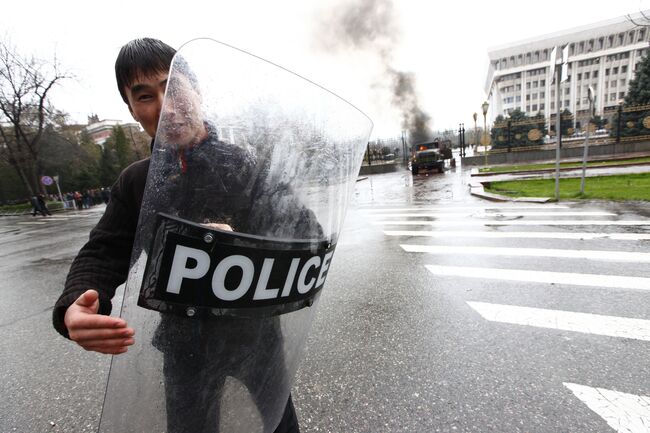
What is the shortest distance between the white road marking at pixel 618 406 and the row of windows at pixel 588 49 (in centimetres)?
9225

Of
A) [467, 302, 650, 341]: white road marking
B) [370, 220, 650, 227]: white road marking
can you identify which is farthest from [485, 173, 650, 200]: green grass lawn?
[467, 302, 650, 341]: white road marking

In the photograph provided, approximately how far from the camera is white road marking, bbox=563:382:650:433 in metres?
1.70

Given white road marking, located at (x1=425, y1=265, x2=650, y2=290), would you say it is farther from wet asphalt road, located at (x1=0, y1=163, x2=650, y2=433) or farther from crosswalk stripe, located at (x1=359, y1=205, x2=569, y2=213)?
crosswalk stripe, located at (x1=359, y1=205, x2=569, y2=213)

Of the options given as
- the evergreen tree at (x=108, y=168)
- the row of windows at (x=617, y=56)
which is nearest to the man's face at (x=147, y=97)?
the evergreen tree at (x=108, y=168)

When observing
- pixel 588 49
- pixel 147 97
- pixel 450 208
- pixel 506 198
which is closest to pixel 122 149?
pixel 450 208

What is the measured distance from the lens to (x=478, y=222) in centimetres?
692

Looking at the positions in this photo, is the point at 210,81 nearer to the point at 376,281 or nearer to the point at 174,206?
the point at 174,206

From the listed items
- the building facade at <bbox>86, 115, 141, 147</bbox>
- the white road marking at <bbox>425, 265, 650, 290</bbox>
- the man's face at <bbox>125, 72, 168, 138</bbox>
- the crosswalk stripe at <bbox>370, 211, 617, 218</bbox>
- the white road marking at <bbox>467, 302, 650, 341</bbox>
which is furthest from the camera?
the building facade at <bbox>86, 115, 141, 147</bbox>

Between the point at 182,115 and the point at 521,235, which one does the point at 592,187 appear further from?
the point at 182,115

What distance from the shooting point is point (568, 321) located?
2.79 m

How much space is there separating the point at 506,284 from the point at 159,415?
3.86m

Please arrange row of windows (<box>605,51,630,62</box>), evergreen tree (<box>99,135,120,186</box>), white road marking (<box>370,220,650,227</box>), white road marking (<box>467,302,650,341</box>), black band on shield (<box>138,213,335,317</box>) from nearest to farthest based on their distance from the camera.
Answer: black band on shield (<box>138,213,335,317</box>) < white road marking (<box>467,302,650,341</box>) < white road marking (<box>370,220,650,227</box>) < evergreen tree (<box>99,135,120,186</box>) < row of windows (<box>605,51,630,62</box>)

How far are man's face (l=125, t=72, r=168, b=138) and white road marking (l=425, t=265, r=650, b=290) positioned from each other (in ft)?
12.8

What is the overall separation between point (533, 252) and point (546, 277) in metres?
1.04
